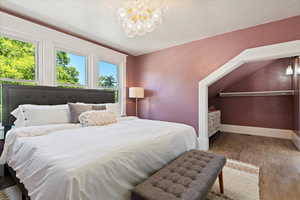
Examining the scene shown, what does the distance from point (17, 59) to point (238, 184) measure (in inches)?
157

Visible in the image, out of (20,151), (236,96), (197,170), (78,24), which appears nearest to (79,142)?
(20,151)

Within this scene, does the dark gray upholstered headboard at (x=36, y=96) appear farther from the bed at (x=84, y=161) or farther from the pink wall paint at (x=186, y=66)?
the pink wall paint at (x=186, y=66)

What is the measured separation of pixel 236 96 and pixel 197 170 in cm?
456

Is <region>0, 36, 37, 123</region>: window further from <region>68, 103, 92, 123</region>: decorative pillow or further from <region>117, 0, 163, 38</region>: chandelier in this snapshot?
<region>117, 0, 163, 38</region>: chandelier

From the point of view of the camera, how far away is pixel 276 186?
70.5 inches

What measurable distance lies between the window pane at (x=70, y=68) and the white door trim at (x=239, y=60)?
2807 mm

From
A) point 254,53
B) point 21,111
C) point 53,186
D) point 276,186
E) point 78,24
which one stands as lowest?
point 276,186

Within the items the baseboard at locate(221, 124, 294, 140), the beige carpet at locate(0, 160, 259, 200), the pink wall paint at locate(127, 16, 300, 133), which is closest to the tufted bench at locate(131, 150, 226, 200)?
the beige carpet at locate(0, 160, 259, 200)

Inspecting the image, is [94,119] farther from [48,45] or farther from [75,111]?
[48,45]

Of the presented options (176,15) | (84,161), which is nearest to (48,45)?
(176,15)

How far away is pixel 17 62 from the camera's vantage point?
2457mm

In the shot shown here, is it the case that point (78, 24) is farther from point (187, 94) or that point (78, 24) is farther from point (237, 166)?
point (237, 166)

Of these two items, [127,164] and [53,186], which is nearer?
[53,186]

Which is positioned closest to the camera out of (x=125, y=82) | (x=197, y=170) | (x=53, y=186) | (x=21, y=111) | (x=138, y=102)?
(x=53, y=186)
